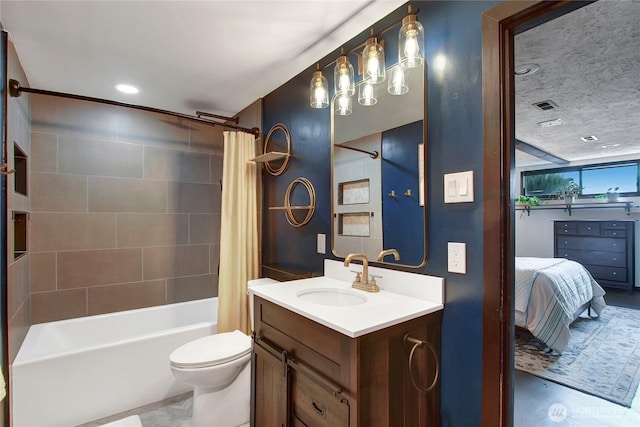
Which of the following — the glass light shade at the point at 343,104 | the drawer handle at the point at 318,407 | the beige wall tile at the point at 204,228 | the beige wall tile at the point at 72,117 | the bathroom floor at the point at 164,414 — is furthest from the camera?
the beige wall tile at the point at 204,228

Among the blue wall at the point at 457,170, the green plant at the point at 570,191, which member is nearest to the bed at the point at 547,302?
the blue wall at the point at 457,170

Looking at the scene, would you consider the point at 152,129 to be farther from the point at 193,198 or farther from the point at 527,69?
the point at 527,69

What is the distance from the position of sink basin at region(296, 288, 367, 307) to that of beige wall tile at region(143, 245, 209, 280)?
183cm

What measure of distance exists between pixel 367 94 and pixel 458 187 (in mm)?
737

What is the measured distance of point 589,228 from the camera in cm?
491

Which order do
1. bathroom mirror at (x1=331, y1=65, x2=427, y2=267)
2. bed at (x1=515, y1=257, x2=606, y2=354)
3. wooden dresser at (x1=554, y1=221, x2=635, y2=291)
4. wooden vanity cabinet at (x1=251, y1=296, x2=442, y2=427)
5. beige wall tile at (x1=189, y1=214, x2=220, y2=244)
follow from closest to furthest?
1. wooden vanity cabinet at (x1=251, y1=296, x2=442, y2=427)
2. bathroom mirror at (x1=331, y1=65, x2=427, y2=267)
3. bed at (x1=515, y1=257, x2=606, y2=354)
4. beige wall tile at (x1=189, y1=214, x2=220, y2=244)
5. wooden dresser at (x1=554, y1=221, x2=635, y2=291)

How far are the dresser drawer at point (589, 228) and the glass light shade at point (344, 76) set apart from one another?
17.4 feet

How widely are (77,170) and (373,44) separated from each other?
2520 millimetres

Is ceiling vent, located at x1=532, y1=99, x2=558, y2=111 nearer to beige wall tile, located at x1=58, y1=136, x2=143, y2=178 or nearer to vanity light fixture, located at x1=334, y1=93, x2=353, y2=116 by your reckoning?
vanity light fixture, located at x1=334, y1=93, x2=353, y2=116

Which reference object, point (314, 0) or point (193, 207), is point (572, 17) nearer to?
point (314, 0)

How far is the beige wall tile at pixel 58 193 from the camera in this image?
2.34 meters

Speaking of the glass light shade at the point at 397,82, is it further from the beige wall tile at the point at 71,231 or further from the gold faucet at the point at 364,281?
the beige wall tile at the point at 71,231

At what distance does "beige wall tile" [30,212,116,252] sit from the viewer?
235 centimetres

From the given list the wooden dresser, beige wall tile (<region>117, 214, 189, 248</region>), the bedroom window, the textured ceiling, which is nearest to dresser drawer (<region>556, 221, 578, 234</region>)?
the wooden dresser
